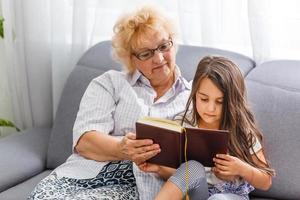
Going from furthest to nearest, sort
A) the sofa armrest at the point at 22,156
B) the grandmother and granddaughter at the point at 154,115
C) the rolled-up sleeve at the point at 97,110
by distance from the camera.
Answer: the sofa armrest at the point at 22,156, the rolled-up sleeve at the point at 97,110, the grandmother and granddaughter at the point at 154,115

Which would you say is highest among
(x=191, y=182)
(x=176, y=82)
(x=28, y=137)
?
(x=176, y=82)

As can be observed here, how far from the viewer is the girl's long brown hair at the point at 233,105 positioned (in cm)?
162

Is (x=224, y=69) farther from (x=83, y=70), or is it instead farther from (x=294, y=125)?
(x=83, y=70)

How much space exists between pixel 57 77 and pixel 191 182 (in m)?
1.15

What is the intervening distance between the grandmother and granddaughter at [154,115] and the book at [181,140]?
25 mm

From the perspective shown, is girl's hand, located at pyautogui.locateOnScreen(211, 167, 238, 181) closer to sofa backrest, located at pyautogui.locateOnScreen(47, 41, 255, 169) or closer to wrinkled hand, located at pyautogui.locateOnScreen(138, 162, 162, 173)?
wrinkled hand, located at pyautogui.locateOnScreen(138, 162, 162, 173)

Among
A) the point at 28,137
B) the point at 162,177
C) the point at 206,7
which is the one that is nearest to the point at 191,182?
the point at 162,177

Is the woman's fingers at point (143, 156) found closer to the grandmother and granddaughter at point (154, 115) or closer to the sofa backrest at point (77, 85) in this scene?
the grandmother and granddaughter at point (154, 115)

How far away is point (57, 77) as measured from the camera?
247 cm

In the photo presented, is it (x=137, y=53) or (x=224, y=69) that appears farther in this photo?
(x=137, y=53)

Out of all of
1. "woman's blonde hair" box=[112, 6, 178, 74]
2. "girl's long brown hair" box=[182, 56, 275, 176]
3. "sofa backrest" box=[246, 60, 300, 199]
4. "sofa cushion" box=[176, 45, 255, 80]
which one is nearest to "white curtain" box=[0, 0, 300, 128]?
"sofa cushion" box=[176, 45, 255, 80]

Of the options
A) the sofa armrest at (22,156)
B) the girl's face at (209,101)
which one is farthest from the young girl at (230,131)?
the sofa armrest at (22,156)

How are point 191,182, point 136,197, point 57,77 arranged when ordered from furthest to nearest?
point 57,77
point 136,197
point 191,182

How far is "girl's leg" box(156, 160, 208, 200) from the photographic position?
5.01 ft
